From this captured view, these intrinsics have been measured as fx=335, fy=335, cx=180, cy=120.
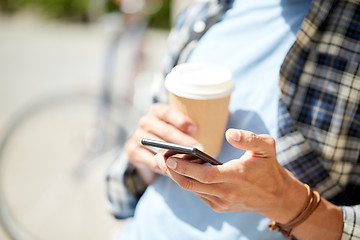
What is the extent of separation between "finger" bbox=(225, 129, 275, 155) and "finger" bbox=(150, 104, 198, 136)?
173 millimetres

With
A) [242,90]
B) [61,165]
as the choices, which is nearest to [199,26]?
[242,90]

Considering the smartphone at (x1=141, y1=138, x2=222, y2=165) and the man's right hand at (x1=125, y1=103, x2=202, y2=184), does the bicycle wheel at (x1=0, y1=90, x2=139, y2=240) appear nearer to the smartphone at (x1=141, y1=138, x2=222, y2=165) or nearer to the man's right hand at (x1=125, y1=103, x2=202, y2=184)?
the man's right hand at (x1=125, y1=103, x2=202, y2=184)

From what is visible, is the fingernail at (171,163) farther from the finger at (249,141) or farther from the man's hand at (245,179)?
the finger at (249,141)

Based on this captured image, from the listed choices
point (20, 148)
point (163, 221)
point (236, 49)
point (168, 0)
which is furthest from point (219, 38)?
point (168, 0)

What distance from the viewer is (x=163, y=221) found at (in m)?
0.89

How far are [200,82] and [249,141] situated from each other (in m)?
0.20

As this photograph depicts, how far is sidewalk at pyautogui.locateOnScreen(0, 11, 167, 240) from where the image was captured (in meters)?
2.50

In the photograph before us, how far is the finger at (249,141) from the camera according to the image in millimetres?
595

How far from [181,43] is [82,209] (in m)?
1.97

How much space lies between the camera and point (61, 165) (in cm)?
291

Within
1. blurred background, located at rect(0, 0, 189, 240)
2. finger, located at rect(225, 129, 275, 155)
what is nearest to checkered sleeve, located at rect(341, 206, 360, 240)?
finger, located at rect(225, 129, 275, 155)

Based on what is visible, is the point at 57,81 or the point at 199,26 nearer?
the point at 199,26

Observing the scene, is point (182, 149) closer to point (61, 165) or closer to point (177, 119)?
point (177, 119)

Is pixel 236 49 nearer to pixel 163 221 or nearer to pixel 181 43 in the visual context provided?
pixel 181 43
